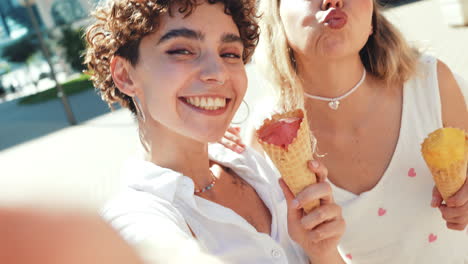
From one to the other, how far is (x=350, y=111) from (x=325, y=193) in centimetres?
89

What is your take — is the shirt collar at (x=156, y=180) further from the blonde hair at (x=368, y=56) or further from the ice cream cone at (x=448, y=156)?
the ice cream cone at (x=448, y=156)

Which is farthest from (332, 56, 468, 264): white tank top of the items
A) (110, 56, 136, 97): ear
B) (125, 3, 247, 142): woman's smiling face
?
(110, 56, 136, 97): ear

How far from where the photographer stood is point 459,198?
6.69 ft

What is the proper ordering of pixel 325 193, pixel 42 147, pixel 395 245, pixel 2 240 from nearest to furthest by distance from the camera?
pixel 2 240 → pixel 325 193 → pixel 395 245 → pixel 42 147

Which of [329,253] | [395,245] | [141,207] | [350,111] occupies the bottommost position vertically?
[395,245]

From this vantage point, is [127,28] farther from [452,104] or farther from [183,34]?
[452,104]

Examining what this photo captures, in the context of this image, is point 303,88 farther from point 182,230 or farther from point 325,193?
point 182,230

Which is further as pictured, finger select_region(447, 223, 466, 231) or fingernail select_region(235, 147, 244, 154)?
fingernail select_region(235, 147, 244, 154)

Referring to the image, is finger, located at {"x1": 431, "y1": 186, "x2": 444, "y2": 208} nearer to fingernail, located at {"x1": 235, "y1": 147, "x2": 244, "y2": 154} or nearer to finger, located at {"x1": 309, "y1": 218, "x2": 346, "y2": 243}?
finger, located at {"x1": 309, "y1": 218, "x2": 346, "y2": 243}

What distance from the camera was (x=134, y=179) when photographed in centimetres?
175

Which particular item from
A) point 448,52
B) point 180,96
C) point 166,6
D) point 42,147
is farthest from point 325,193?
point 42,147

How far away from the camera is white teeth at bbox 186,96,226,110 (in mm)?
1748

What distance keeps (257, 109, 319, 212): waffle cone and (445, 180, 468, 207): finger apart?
749mm

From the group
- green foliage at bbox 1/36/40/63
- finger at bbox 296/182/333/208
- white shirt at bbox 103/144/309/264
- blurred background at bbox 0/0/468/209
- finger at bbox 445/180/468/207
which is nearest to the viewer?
blurred background at bbox 0/0/468/209
